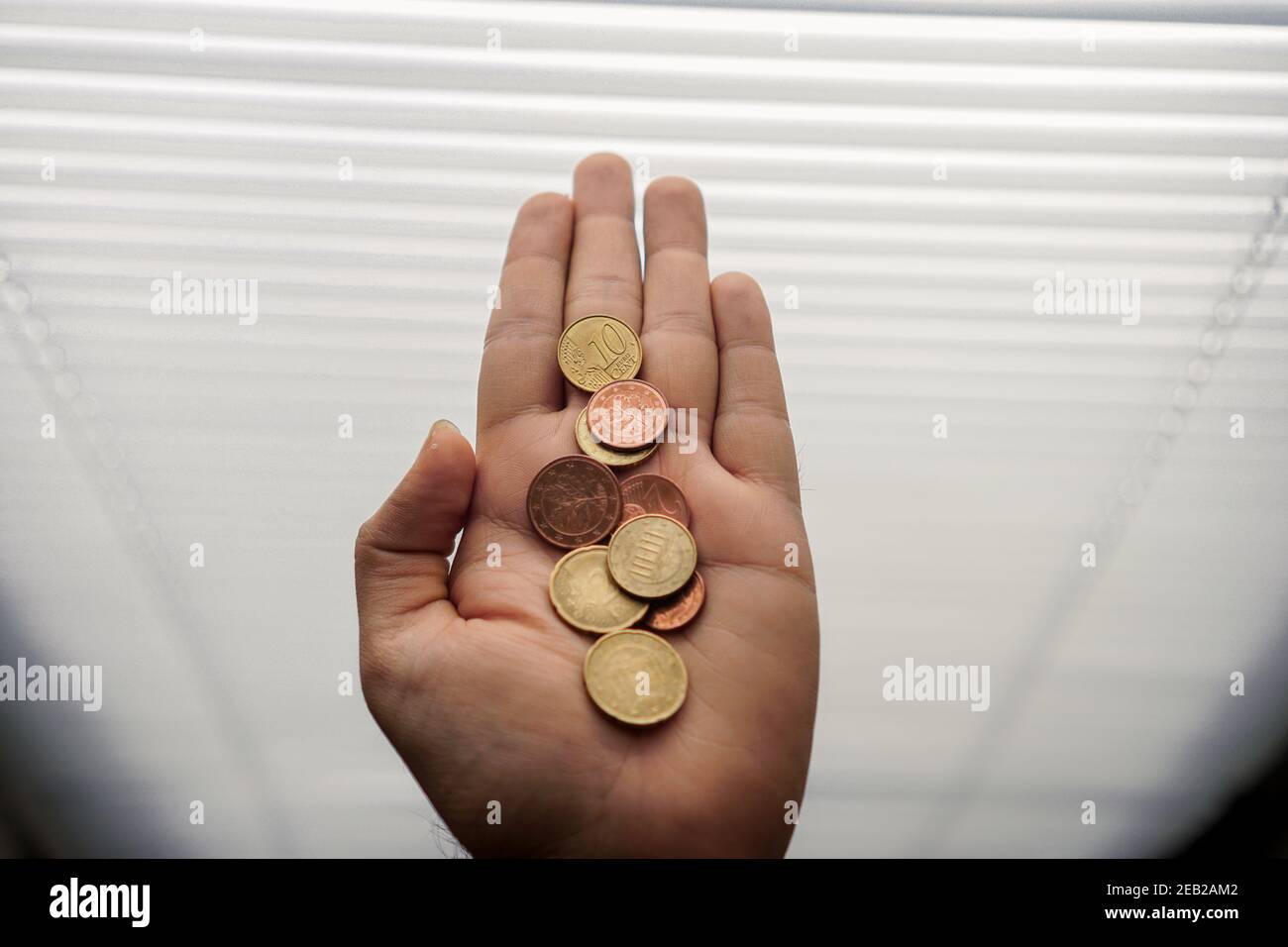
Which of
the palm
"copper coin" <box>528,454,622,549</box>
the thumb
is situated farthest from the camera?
"copper coin" <box>528,454,622,549</box>

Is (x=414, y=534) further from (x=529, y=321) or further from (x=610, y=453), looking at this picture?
(x=529, y=321)

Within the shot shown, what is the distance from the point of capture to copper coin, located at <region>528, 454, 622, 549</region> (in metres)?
1.37

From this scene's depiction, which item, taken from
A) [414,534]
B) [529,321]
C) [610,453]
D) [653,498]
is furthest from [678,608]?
[529,321]

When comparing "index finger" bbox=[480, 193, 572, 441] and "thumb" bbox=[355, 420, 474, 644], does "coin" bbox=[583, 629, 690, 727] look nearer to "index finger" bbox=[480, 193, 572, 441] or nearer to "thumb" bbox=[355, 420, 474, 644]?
"thumb" bbox=[355, 420, 474, 644]

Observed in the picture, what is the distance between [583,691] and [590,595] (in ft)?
0.59

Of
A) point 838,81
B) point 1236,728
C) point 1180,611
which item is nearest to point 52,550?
point 838,81

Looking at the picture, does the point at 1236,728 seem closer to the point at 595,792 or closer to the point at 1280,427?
the point at 1280,427

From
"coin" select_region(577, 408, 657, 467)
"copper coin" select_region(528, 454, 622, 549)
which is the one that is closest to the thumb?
"copper coin" select_region(528, 454, 622, 549)

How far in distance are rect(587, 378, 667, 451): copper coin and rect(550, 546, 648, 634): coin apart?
0.23 meters

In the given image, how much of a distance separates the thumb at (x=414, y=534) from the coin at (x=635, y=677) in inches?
10.8

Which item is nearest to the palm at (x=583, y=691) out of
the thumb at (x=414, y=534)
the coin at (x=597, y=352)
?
the thumb at (x=414, y=534)

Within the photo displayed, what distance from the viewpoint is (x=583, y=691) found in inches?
47.1

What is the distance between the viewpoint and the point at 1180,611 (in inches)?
81.8
